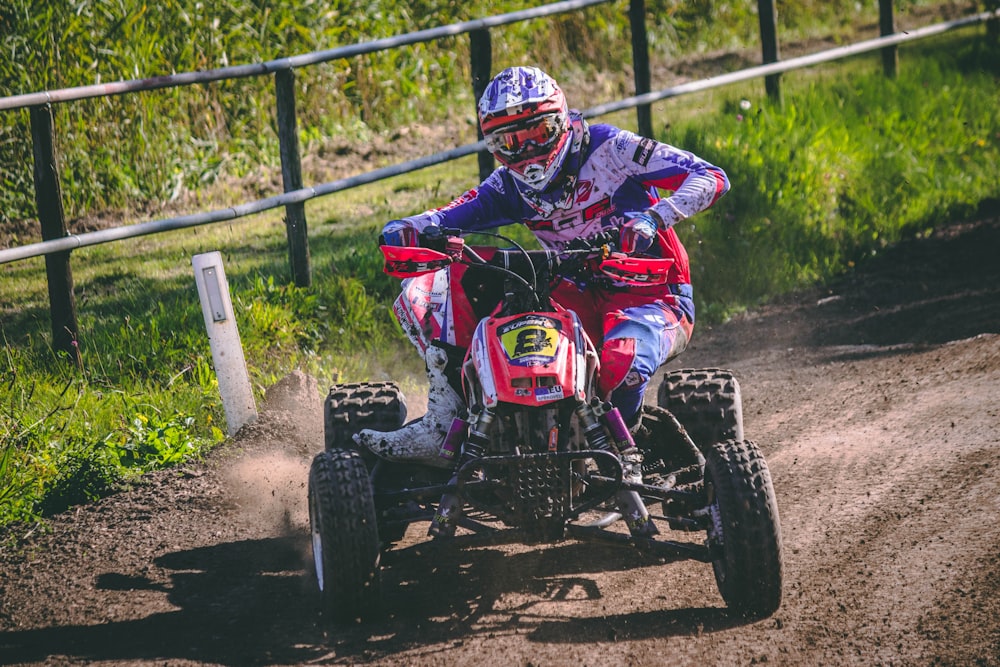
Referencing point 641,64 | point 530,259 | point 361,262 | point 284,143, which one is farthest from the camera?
point 641,64

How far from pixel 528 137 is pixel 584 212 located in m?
0.55

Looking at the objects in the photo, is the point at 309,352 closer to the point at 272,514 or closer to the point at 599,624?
the point at 272,514

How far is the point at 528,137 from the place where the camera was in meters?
4.73

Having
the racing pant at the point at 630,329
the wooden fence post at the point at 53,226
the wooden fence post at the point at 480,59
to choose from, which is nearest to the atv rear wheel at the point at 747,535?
the racing pant at the point at 630,329

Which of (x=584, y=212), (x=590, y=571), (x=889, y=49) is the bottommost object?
(x=590, y=571)

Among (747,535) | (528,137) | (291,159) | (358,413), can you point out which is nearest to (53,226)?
(291,159)

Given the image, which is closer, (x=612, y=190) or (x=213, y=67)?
(x=612, y=190)

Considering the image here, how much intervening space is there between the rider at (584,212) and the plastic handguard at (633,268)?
13 cm

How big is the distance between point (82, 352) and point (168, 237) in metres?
1.94

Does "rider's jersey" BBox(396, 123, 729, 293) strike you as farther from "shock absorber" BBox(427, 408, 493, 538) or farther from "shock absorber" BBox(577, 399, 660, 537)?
"shock absorber" BBox(427, 408, 493, 538)

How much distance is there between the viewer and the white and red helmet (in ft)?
15.4

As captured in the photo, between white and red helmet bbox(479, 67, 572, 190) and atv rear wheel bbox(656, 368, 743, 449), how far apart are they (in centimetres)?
117

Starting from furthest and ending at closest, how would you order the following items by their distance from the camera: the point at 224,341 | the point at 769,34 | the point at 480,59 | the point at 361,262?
the point at 769,34, the point at 480,59, the point at 361,262, the point at 224,341

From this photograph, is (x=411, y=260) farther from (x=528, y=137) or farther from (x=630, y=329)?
(x=630, y=329)
